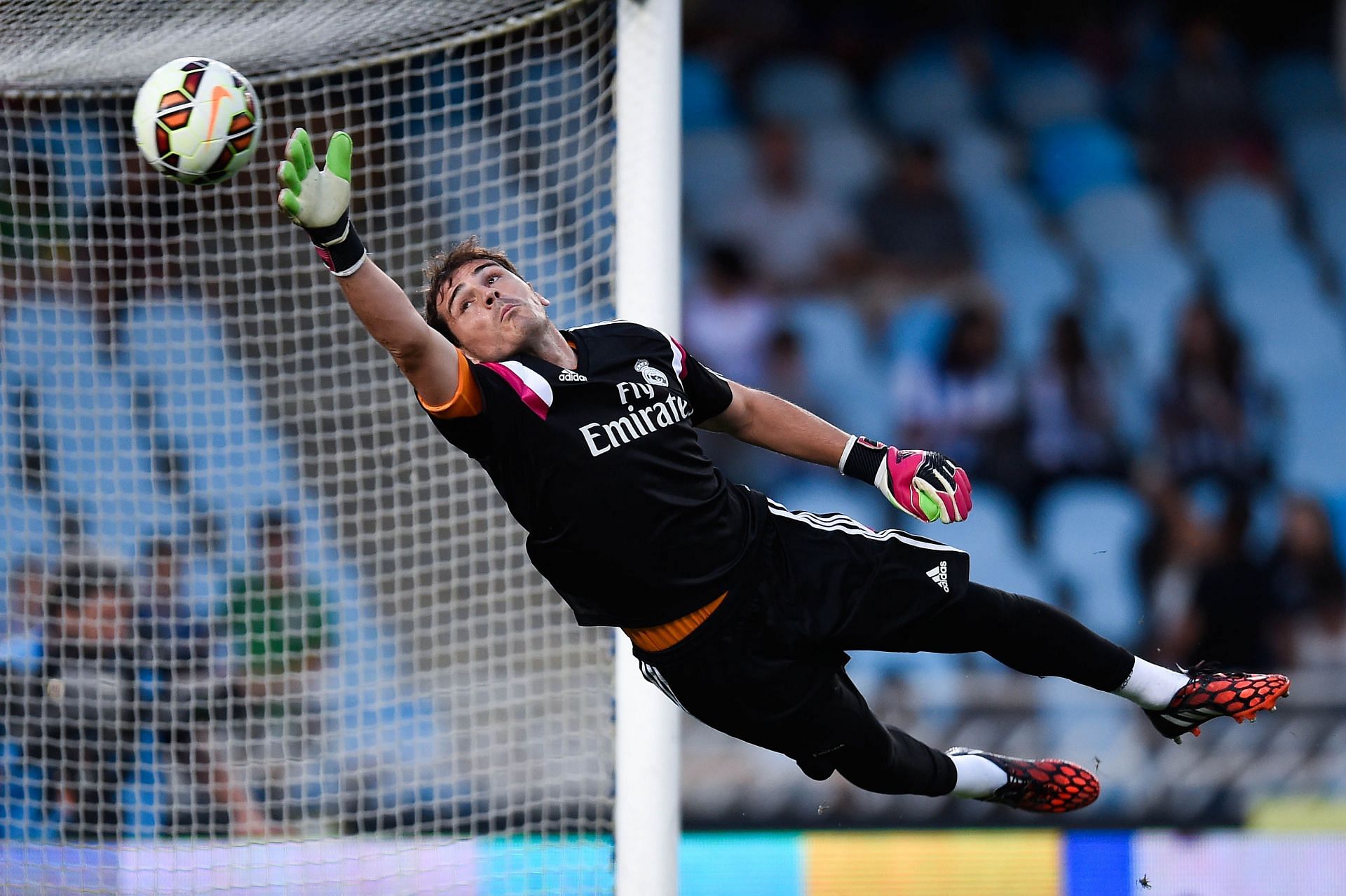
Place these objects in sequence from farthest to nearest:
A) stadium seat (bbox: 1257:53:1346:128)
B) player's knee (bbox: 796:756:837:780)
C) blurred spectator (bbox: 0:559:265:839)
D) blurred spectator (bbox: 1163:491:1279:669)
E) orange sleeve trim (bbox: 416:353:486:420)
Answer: stadium seat (bbox: 1257:53:1346:128) → blurred spectator (bbox: 1163:491:1279:669) → blurred spectator (bbox: 0:559:265:839) → player's knee (bbox: 796:756:837:780) → orange sleeve trim (bbox: 416:353:486:420)

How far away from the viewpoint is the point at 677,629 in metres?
3.91

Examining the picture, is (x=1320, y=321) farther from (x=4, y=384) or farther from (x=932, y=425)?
(x=4, y=384)

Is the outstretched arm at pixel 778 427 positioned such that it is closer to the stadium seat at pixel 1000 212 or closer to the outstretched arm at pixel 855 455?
the outstretched arm at pixel 855 455

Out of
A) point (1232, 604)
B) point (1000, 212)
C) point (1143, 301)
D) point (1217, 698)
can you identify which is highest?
point (1000, 212)

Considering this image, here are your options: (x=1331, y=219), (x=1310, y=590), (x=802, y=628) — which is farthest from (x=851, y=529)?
(x=1331, y=219)

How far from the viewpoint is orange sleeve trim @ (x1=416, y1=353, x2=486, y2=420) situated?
3.50 meters

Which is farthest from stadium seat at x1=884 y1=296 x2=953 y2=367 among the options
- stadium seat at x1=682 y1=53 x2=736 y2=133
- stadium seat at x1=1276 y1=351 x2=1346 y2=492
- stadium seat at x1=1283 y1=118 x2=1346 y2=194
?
stadium seat at x1=1283 y1=118 x2=1346 y2=194

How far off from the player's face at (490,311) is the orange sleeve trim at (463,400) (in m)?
0.28

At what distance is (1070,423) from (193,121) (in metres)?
6.95

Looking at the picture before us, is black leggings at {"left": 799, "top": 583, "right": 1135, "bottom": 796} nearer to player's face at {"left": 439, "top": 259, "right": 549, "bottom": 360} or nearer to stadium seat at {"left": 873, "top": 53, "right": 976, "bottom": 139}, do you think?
player's face at {"left": 439, "top": 259, "right": 549, "bottom": 360}

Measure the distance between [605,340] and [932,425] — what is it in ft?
18.9

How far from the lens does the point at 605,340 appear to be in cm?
397

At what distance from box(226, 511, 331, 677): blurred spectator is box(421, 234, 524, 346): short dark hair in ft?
10.5

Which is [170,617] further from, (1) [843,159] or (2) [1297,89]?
(2) [1297,89]
